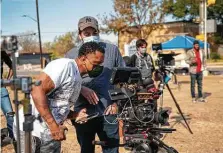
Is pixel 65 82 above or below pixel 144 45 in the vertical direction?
below

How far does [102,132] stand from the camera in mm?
3738

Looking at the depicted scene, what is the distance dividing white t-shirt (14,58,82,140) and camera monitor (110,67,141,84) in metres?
0.54

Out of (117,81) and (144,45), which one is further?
(144,45)

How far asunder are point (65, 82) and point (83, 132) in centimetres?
111

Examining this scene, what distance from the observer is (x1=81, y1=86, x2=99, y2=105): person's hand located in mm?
3442

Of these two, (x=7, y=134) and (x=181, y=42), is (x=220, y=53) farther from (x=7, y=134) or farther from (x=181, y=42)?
(x=7, y=134)

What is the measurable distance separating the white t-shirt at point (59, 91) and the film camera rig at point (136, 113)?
615 mm

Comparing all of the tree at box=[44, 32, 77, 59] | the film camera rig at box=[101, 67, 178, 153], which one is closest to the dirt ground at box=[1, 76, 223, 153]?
the film camera rig at box=[101, 67, 178, 153]

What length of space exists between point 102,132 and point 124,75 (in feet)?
2.22

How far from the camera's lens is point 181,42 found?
69.6ft

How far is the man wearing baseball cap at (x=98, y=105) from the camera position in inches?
144

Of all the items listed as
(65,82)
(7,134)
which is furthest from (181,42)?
(65,82)

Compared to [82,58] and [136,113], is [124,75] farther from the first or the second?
[82,58]

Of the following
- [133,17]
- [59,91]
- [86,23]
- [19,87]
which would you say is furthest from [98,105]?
[133,17]
